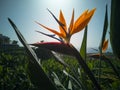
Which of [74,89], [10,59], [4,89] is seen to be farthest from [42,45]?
[10,59]

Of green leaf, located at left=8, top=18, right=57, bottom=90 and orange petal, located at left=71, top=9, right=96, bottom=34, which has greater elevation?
orange petal, located at left=71, top=9, right=96, bottom=34

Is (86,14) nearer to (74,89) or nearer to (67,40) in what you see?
(67,40)

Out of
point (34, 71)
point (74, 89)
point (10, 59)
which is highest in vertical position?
point (34, 71)

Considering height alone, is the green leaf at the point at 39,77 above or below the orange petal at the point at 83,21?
below

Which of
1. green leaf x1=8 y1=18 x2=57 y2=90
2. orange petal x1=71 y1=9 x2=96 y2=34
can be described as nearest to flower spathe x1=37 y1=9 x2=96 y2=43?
orange petal x1=71 y1=9 x2=96 y2=34

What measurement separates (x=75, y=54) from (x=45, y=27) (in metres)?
0.10

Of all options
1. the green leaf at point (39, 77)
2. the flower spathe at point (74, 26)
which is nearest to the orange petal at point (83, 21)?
the flower spathe at point (74, 26)

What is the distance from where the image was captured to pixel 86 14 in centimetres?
44

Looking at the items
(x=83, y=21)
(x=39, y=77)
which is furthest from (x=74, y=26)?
(x=39, y=77)

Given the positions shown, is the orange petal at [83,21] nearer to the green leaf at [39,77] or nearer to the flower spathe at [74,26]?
the flower spathe at [74,26]

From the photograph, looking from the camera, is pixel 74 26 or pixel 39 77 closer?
pixel 39 77

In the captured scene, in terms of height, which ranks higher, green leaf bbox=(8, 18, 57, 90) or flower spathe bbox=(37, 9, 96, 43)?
flower spathe bbox=(37, 9, 96, 43)

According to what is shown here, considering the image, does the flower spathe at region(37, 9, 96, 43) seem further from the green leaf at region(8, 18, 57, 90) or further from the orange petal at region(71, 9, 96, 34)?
the green leaf at region(8, 18, 57, 90)

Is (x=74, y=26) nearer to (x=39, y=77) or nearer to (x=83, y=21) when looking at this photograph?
(x=83, y=21)
